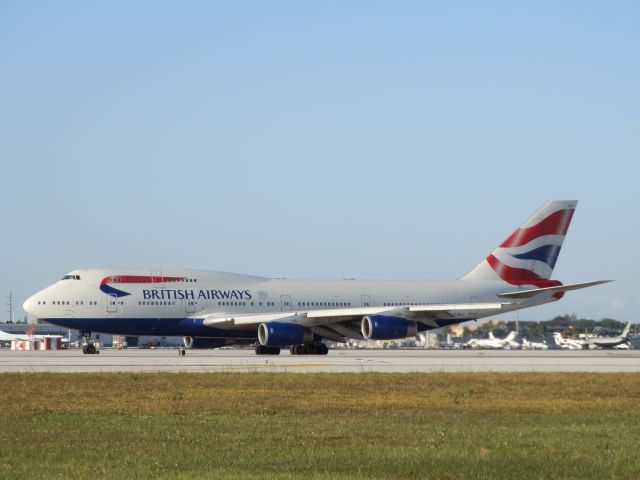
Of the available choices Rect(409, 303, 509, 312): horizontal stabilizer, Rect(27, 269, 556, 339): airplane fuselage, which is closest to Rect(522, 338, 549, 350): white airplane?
Rect(27, 269, 556, 339): airplane fuselage

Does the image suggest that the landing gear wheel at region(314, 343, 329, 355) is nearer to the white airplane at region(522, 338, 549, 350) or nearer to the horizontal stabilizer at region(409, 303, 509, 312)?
the horizontal stabilizer at region(409, 303, 509, 312)

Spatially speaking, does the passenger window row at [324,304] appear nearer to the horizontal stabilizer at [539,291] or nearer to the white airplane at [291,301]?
the white airplane at [291,301]

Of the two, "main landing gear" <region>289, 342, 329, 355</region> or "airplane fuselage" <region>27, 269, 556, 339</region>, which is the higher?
"airplane fuselage" <region>27, 269, 556, 339</region>

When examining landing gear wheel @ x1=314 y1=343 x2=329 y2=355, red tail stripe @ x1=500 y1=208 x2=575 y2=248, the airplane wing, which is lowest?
landing gear wheel @ x1=314 y1=343 x2=329 y2=355

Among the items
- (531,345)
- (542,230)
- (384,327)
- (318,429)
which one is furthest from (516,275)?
(318,429)

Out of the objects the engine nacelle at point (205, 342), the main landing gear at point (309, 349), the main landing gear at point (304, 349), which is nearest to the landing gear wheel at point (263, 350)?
the main landing gear at point (304, 349)

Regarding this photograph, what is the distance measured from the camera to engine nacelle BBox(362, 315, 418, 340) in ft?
171

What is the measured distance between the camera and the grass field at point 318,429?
13.2 m

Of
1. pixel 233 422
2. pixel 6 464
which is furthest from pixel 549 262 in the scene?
pixel 6 464

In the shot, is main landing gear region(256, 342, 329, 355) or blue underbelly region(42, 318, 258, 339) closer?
blue underbelly region(42, 318, 258, 339)

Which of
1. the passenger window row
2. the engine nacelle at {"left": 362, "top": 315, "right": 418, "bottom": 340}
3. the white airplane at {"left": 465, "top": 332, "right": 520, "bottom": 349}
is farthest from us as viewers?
the white airplane at {"left": 465, "top": 332, "right": 520, "bottom": 349}

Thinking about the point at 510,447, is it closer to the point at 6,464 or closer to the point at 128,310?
the point at 6,464

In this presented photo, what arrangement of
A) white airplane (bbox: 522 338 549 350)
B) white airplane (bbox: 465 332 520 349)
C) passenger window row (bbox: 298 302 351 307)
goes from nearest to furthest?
passenger window row (bbox: 298 302 351 307) < white airplane (bbox: 522 338 549 350) < white airplane (bbox: 465 332 520 349)

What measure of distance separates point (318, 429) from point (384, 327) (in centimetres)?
3521
